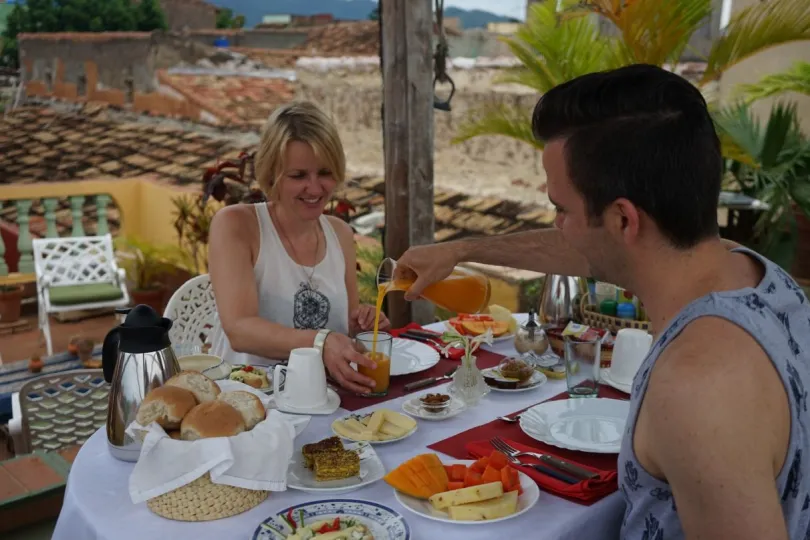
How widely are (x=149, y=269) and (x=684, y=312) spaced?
5596 millimetres

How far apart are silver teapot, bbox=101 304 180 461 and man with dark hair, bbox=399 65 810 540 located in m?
0.76

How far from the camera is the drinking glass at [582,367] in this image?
5.45ft

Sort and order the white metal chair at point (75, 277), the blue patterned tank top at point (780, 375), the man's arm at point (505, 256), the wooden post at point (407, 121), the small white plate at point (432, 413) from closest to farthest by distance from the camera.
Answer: the blue patterned tank top at point (780, 375) < the small white plate at point (432, 413) < the man's arm at point (505, 256) < the wooden post at point (407, 121) < the white metal chair at point (75, 277)

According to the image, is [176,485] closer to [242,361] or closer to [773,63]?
[242,361]

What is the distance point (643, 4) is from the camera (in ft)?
11.9

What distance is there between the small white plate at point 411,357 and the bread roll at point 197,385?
23.6 inches

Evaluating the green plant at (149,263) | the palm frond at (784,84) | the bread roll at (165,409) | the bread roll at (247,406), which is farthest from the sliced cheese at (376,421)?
the green plant at (149,263)

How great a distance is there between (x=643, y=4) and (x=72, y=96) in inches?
244

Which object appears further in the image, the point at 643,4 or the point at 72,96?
the point at 72,96

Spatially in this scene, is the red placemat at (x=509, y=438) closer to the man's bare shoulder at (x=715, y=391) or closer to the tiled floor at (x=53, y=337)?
the man's bare shoulder at (x=715, y=391)

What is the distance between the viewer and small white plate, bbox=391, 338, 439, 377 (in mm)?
1852

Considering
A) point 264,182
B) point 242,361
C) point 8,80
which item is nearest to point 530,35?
point 264,182

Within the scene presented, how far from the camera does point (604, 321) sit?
2.11m

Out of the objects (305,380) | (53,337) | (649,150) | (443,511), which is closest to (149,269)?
(53,337)
